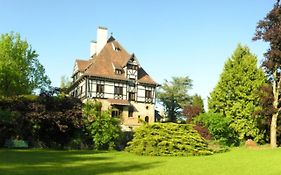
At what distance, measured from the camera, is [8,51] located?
139 ft

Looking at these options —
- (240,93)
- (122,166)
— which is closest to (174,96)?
(240,93)

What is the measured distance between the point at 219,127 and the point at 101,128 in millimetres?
15038

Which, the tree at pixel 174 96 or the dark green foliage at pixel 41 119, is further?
the tree at pixel 174 96

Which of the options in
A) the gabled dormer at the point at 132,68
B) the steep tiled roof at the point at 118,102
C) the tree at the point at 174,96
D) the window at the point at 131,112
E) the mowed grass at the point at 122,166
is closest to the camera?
the mowed grass at the point at 122,166

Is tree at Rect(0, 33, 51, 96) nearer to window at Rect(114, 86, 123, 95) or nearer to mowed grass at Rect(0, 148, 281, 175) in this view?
window at Rect(114, 86, 123, 95)

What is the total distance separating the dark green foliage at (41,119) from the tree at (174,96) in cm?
3930

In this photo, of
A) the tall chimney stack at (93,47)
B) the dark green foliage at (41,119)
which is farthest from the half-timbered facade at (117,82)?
the dark green foliage at (41,119)

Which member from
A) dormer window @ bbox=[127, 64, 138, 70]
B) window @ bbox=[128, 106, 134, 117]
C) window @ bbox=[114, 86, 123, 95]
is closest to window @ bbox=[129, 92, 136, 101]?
window @ bbox=[128, 106, 134, 117]

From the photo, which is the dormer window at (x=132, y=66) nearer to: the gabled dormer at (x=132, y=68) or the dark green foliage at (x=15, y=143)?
the gabled dormer at (x=132, y=68)

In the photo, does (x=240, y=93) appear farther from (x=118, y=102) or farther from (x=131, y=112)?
(x=118, y=102)

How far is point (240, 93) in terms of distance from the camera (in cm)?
4284

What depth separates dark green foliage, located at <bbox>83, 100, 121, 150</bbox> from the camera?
95.7 ft

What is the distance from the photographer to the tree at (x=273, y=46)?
3409 centimetres

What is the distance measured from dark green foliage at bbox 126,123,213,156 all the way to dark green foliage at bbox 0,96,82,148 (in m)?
5.24
